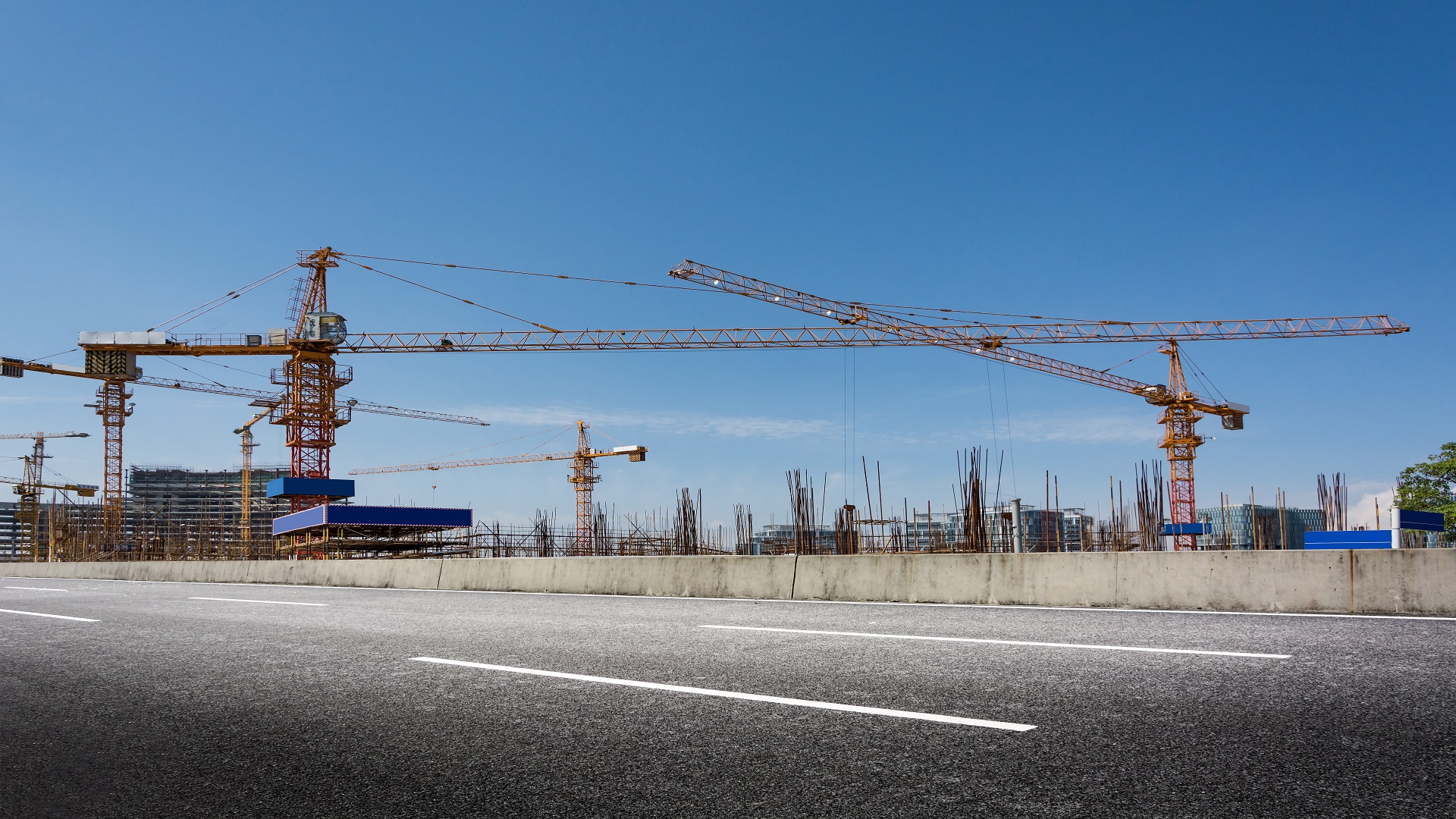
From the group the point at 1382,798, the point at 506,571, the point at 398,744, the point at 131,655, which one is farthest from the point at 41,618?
the point at 1382,798

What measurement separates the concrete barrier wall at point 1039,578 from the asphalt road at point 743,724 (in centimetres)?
141

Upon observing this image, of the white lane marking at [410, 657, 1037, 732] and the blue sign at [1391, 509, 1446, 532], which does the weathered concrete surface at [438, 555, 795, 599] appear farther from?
the blue sign at [1391, 509, 1446, 532]

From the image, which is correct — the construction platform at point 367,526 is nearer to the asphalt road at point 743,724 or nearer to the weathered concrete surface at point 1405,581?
the asphalt road at point 743,724

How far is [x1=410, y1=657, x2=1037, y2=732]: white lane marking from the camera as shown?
459cm

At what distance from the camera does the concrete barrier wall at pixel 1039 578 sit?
10.3 meters

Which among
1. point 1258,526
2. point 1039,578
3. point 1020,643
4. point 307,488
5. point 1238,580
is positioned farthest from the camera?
point 307,488

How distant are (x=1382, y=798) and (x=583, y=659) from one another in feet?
16.6

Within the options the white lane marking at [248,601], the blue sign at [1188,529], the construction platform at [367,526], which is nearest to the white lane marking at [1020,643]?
the white lane marking at [248,601]

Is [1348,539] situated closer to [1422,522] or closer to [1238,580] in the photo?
[1422,522]

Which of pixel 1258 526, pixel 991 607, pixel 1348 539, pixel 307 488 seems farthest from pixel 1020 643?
pixel 307 488

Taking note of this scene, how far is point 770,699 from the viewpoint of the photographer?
5344 millimetres

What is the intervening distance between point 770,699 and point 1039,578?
7.86 meters

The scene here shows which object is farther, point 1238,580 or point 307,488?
point 307,488

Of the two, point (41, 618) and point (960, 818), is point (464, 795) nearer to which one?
point (960, 818)
